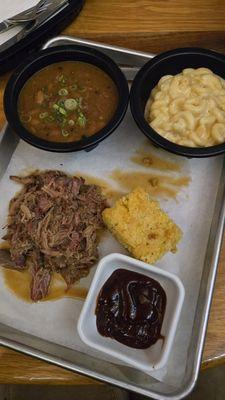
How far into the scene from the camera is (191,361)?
67.2 inches

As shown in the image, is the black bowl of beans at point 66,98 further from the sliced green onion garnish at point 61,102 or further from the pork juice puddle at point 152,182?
the pork juice puddle at point 152,182

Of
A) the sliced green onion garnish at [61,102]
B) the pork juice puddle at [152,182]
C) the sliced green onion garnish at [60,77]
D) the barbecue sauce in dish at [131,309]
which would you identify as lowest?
the barbecue sauce in dish at [131,309]

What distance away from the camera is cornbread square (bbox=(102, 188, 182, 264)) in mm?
1854

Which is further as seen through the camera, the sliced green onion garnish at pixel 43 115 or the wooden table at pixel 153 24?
the wooden table at pixel 153 24

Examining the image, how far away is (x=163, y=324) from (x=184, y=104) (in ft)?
3.15

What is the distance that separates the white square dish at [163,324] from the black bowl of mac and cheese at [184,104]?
1.70ft

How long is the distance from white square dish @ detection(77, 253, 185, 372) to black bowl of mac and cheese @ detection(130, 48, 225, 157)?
1.70ft

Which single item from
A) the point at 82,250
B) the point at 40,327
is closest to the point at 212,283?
the point at 82,250

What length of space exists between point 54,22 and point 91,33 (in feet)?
0.67

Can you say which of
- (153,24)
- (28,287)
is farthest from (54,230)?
(153,24)

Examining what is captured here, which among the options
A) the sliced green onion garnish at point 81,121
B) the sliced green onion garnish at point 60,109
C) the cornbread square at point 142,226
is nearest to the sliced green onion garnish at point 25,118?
the sliced green onion garnish at point 60,109

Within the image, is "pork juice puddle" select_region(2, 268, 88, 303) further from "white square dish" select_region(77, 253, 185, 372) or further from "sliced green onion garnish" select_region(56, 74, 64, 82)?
"sliced green onion garnish" select_region(56, 74, 64, 82)

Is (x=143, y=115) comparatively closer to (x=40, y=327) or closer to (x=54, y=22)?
(x=54, y=22)

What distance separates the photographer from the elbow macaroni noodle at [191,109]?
2.00 m
